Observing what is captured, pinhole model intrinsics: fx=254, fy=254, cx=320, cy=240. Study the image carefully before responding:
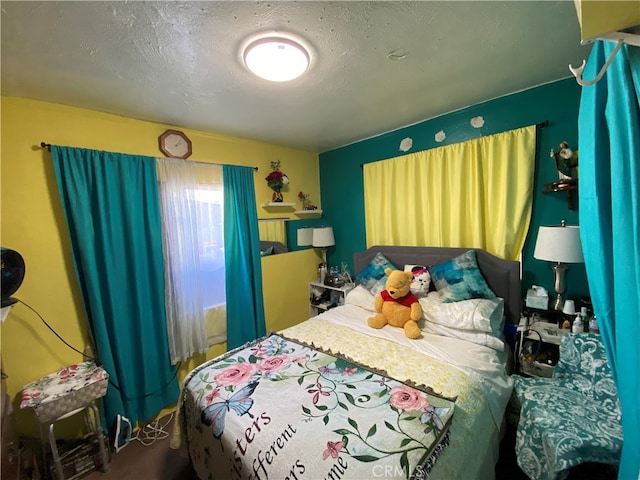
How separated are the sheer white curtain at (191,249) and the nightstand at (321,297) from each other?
1.21 m

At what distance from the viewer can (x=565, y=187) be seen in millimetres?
1812

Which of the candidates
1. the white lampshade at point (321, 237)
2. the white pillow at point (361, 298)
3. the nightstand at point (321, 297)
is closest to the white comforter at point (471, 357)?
the white pillow at point (361, 298)

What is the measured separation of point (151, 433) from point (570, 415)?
287cm

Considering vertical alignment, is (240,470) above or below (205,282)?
below

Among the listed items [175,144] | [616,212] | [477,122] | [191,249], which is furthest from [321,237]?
[616,212]

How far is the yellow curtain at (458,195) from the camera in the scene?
2.09 m

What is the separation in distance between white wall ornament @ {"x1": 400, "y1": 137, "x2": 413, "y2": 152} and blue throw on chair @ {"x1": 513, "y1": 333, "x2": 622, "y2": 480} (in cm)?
205

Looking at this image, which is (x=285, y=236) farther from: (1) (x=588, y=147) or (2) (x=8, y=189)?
(1) (x=588, y=147)

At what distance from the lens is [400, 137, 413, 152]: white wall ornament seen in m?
2.70

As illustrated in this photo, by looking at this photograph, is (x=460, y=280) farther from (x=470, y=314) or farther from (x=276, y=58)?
(x=276, y=58)

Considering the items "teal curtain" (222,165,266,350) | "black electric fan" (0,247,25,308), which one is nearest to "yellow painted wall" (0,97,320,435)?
"black electric fan" (0,247,25,308)

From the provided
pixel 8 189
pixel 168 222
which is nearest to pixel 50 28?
pixel 8 189

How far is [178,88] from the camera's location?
1681 millimetres

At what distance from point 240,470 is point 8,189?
7.29 ft
